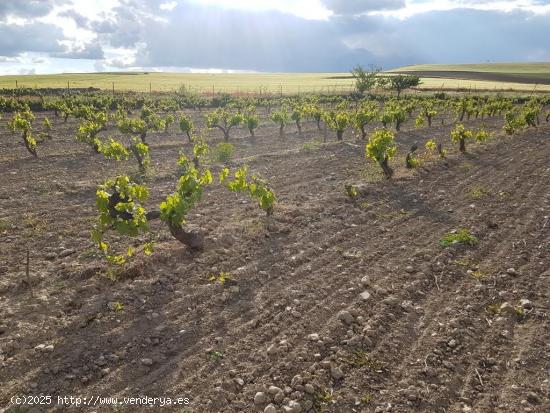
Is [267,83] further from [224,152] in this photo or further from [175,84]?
[224,152]

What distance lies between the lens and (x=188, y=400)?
5.49 metres

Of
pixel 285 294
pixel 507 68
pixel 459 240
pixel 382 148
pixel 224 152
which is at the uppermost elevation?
pixel 507 68

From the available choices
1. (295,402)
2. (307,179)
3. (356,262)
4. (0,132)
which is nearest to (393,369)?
(295,402)

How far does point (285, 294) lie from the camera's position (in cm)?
789

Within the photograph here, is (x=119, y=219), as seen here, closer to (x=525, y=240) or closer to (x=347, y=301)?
(x=347, y=301)

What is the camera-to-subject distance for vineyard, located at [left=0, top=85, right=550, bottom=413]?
5738 millimetres

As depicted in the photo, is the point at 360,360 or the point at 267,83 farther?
the point at 267,83

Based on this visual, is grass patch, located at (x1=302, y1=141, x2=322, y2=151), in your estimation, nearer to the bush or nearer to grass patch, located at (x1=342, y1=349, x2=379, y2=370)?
the bush

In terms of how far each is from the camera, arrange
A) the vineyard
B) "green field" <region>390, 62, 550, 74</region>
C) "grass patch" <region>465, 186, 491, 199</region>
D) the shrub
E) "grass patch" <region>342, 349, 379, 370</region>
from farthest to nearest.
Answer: "green field" <region>390, 62, 550, 74</region> → the shrub → "grass patch" <region>465, 186, 491, 199</region> → "grass patch" <region>342, 349, 379, 370</region> → the vineyard

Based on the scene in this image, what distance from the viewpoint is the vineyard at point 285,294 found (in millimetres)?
5738

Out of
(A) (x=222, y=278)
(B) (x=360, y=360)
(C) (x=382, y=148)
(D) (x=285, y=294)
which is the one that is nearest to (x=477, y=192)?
(C) (x=382, y=148)

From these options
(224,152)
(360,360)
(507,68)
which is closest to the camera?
(360,360)

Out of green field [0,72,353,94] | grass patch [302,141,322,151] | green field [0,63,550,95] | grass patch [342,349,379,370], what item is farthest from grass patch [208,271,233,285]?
green field [0,63,550,95]

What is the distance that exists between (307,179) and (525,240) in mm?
7695
